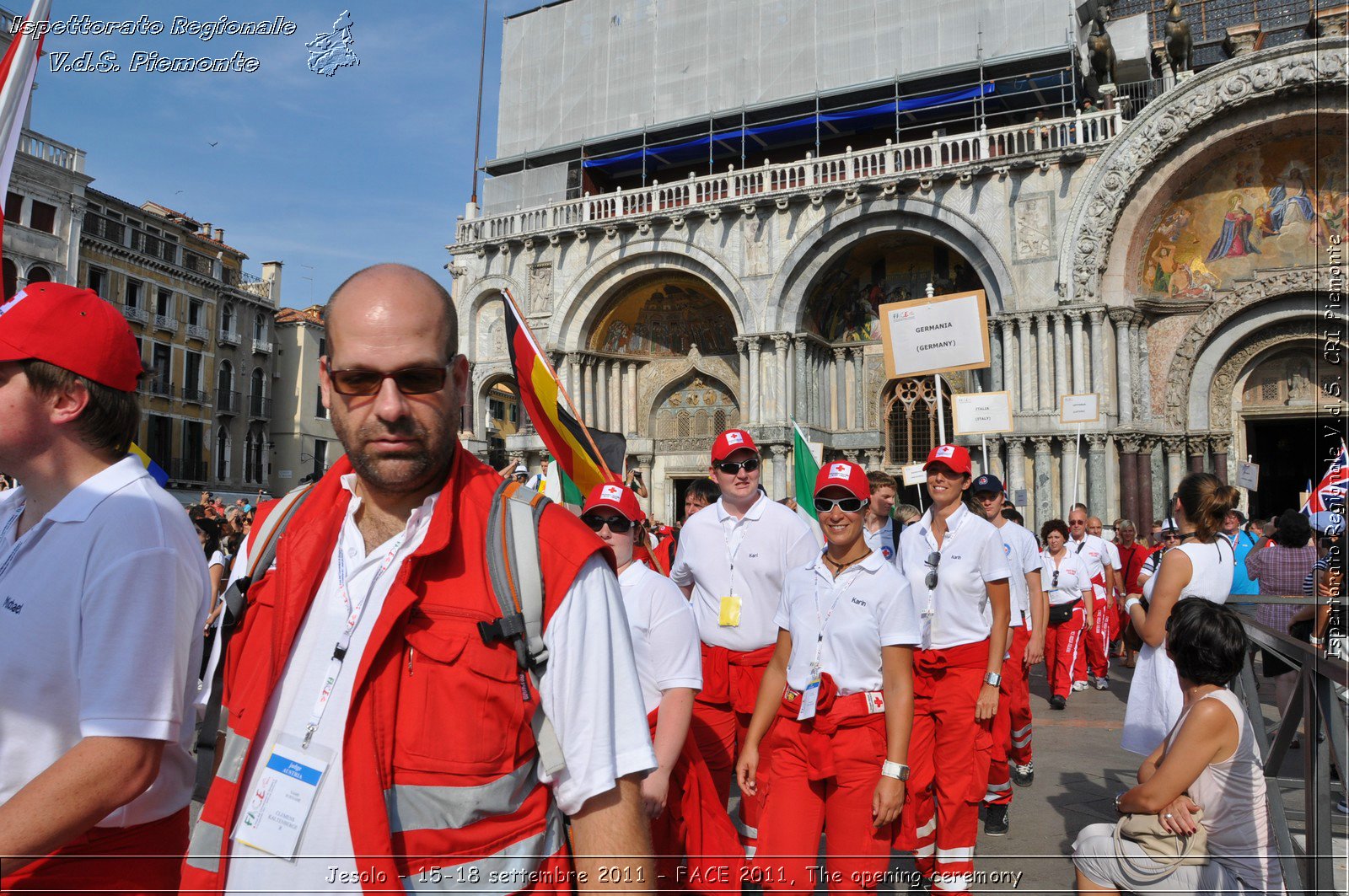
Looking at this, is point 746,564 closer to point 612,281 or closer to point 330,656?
point 330,656

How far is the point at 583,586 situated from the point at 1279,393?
20126 millimetres

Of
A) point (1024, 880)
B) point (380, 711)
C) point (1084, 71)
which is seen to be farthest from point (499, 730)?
point (1084, 71)

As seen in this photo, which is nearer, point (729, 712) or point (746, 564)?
point (729, 712)

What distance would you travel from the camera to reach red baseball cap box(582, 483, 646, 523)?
4.20 metres

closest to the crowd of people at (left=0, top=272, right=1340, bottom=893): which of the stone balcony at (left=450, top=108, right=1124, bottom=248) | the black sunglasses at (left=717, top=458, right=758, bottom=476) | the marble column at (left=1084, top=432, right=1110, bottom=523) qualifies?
the black sunglasses at (left=717, top=458, right=758, bottom=476)

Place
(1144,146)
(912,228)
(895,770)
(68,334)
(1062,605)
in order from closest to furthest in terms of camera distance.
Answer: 1. (68,334)
2. (895,770)
3. (1062,605)
4. (1144,146)
5. (912,228)

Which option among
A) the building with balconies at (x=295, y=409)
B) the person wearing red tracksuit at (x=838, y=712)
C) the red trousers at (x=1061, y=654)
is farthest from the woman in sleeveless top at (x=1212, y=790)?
the building with balconies at (x=295, y=409)

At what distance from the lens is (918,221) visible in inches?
747

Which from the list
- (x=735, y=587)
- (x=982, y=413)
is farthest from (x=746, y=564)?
(x=982, y=413)

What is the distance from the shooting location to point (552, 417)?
6164mm

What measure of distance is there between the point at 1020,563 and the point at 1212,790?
3.40m

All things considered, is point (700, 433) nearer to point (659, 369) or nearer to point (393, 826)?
point (659, 369)

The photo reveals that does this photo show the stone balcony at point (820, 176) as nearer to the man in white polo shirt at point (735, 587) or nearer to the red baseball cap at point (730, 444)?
the red baseball cap at point (730, 444)

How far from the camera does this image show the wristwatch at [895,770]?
3656 millimetres
